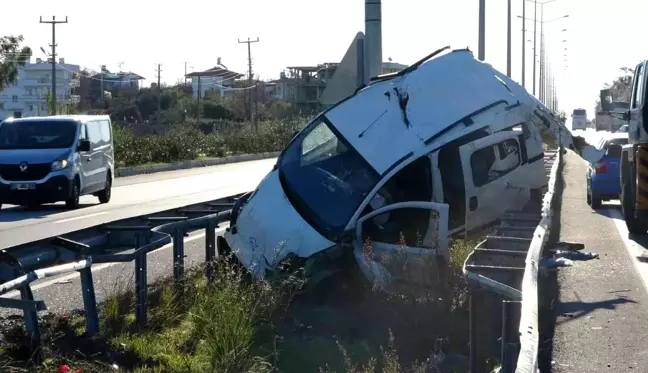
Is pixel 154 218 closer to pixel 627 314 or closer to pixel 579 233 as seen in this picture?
pixel 627 314

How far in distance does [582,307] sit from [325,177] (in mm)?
2946

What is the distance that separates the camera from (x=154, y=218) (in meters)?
10.9

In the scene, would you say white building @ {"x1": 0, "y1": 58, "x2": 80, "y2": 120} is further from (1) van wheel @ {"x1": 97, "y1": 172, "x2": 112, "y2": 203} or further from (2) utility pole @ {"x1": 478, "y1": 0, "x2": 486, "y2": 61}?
(1) van wheel @ {"x1": 97, "y1": 172, "x2": 112, "y2": 203}

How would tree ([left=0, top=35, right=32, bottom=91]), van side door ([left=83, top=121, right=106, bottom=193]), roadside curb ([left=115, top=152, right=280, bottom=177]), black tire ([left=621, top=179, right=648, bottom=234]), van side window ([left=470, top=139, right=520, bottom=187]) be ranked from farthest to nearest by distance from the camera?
tree ([left=0, top=35, right=32, bottom=91]) → roadside curb ([left=115, top=152, right=280, bottom=177]) → van side door ([left=83, top=121, right=106, bottom=193]) → black tire ([left=621, top=179, right=648, bottom=234]) → van side window ([left=470, top=139, right=520, bottom=187])

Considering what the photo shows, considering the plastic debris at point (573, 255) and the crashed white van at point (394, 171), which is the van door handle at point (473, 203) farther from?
the plastic debris at point (573, 255)

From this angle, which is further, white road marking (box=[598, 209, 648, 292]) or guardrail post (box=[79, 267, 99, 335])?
white road marking (box=[598, 209, 648, 292])

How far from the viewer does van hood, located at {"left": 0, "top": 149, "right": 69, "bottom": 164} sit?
21344 mm

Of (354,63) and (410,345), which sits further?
(354,63)

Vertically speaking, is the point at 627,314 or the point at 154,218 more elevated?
the point at 154,218

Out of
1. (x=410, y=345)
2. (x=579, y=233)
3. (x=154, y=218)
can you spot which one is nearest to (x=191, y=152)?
(x=579, y=233)

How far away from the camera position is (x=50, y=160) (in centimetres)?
2133

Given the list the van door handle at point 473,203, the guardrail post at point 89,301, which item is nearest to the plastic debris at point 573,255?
the van door handle at point 473,203

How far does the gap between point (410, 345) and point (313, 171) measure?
3.09m

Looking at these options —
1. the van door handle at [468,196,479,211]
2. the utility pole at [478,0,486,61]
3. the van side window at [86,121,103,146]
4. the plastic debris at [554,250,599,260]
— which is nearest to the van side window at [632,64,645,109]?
the plastic debris at [554,250,599,260]
